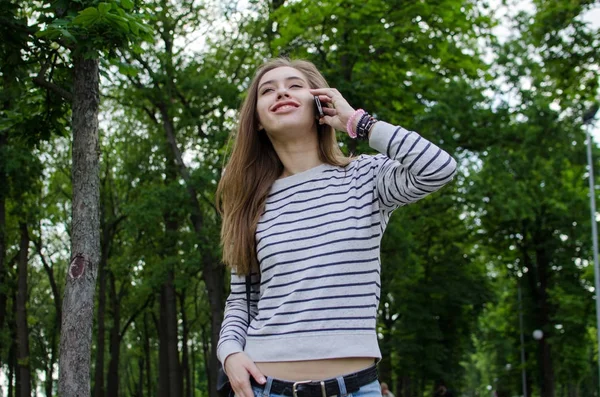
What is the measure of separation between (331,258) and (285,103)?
74 centimetres

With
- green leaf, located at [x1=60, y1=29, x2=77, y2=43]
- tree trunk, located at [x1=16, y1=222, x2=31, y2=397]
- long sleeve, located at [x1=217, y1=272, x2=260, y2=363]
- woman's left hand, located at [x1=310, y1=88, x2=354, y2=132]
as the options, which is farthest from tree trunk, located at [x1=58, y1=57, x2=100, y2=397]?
tree trunk, located at [x1=16, y1=222, x2=31, y2=397]

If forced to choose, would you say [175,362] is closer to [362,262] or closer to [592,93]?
[592,93]

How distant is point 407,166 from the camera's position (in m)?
2.56

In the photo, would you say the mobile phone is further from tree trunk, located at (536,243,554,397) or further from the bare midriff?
tree trunk, located at (536,243,554,397)

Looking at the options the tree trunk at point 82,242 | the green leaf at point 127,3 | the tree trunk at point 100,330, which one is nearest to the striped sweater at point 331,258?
the green leaf at point 127,3

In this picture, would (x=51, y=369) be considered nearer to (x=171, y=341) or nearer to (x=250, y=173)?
(x=171, y=341)

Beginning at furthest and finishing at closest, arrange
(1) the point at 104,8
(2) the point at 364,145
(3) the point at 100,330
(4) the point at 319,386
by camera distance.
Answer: (3) the point at 100,330, (2) the point at 364,145, (1) the point at 104,8, (4) the point at 319,386

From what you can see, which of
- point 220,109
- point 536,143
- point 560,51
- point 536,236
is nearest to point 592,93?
point 560,51

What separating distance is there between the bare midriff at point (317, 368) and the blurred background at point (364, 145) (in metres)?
4.56

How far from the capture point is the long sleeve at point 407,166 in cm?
254

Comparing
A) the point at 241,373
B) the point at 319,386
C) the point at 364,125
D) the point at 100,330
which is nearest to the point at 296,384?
the point at 319,386

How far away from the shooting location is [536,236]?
1137 inches

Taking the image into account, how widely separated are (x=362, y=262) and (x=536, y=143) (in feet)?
62.2

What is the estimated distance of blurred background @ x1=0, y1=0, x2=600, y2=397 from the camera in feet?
27.7
